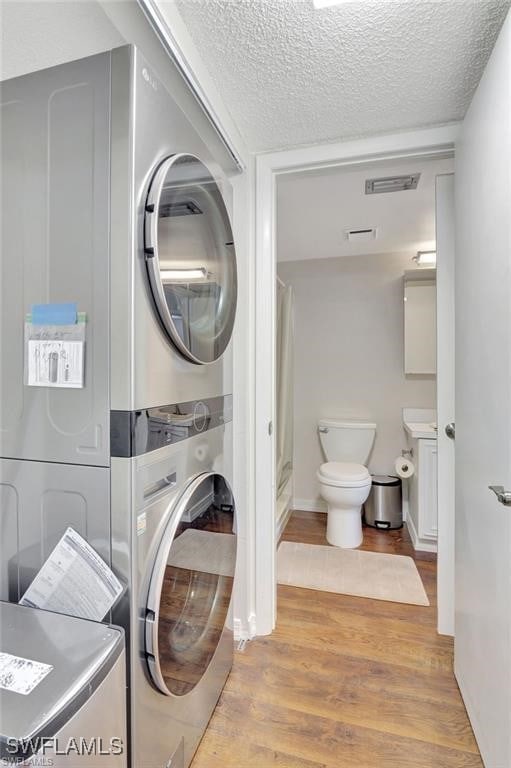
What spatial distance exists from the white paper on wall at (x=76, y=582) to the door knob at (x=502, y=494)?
2.98 feet

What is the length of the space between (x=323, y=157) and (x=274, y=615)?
81.1 inches

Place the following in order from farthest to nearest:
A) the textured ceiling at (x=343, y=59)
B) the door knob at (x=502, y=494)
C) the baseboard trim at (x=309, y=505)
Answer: the baseboard trim at (x=309, y=505)
the textured ceiling at (x=343, y=59)
the door knob at (x=502, y=494)

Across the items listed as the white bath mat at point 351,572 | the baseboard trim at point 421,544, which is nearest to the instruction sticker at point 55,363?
the white bath mat at point 351,572

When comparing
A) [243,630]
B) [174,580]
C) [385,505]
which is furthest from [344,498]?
[174,580]

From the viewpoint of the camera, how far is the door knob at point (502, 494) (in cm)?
93

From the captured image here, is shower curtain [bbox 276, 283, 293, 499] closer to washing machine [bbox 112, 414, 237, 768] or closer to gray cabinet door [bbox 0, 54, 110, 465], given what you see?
washing machine [bbox 112, 414, 237, 768]

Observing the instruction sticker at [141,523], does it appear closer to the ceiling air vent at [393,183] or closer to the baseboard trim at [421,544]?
the ceiling air vent at [393,183]

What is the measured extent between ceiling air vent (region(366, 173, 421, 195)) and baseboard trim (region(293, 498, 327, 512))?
2.45 m

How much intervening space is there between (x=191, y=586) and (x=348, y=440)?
2.30 meters

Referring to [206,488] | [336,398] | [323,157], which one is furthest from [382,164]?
[336,398]

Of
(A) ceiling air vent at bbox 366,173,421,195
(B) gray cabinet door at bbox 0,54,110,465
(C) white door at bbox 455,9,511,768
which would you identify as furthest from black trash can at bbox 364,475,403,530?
(B) gray cabinet door at bbox 0,54,110,465

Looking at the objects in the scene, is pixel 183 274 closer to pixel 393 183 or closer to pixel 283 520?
pixel 393 183

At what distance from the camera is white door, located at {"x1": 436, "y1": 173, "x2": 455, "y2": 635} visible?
5.55 feet

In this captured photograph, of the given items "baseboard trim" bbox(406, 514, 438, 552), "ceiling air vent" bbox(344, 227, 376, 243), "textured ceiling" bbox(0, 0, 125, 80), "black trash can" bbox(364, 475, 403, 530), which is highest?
"ceiling air vent" bbox(344, 227, 376, 243)
